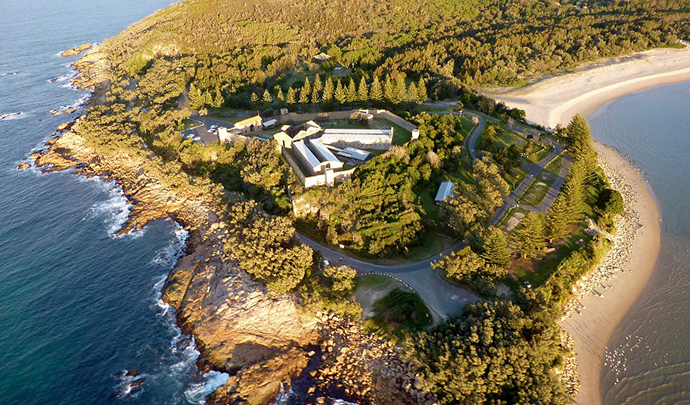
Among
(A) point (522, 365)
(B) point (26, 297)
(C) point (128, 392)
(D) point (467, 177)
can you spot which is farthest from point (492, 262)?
(B) point (26, 297)

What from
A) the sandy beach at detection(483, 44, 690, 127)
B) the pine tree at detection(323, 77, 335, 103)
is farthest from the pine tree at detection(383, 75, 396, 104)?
the sandy beach at detection(483, 44, 690, 127)

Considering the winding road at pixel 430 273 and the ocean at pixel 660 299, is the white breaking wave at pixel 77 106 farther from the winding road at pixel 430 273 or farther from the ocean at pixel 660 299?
the ocean at pixel 660 299

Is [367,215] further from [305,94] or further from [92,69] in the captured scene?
[92,69]

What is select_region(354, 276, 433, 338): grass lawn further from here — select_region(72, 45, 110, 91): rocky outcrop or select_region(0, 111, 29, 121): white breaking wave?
select_region(72, 45, 110, 91): rocky outcrop

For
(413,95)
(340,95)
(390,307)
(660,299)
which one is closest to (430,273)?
(390,307)

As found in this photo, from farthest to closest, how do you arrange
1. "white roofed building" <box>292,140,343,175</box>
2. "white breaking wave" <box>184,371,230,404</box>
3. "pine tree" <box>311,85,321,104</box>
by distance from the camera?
"pine tree" <box>311,85,321,104</box>, "white roofed building" <box>292,140,343,175</box>, "white breaking wave" <box>184,371,230,404</box>

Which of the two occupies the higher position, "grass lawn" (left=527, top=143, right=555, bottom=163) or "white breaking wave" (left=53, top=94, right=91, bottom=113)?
"grass lawn" (left=527, top=143, right=555, bottom=163)
